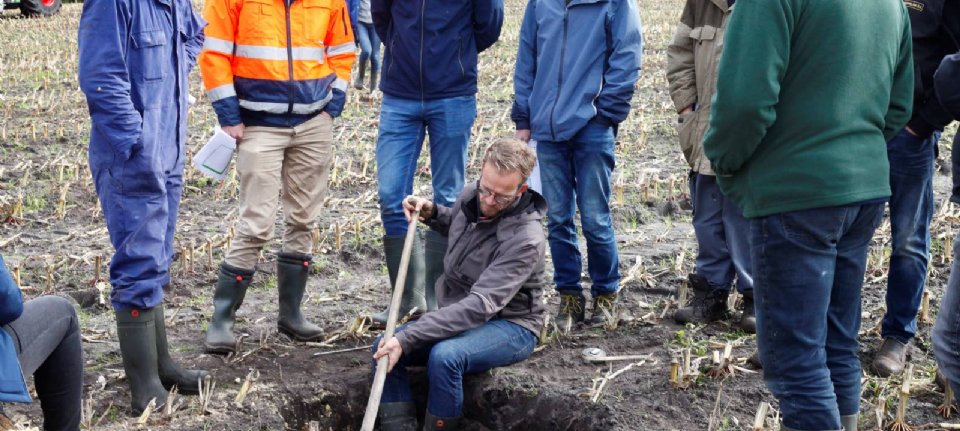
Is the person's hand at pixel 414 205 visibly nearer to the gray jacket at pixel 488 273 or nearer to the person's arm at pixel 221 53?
the gray jacket at pixel 488 273

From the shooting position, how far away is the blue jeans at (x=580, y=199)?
208 inches

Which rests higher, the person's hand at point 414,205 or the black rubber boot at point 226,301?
the person's hand at point 414,205

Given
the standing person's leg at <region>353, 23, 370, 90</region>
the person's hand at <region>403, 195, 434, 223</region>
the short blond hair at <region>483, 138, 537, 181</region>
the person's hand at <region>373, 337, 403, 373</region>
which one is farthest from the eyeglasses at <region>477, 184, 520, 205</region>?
the standing person's leg at <region>353, 23, 370, 90</region>

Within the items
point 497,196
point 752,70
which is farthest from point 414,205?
point 752,70

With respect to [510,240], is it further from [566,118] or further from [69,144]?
[69,144]

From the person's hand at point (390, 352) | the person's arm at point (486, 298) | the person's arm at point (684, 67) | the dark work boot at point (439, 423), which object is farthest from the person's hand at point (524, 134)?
the dark work boot at point (439, 423)

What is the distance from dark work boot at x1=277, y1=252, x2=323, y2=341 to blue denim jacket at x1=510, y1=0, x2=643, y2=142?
138cm

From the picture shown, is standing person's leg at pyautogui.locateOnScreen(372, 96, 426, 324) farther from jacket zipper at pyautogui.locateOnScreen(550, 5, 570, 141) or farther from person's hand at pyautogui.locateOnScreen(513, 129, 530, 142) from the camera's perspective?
jacket zipper at pyautogui.locateOnScreen(550, 5, 570, 141)

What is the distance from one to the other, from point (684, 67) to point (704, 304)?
122cm

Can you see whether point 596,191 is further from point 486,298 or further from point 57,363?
point 57,363

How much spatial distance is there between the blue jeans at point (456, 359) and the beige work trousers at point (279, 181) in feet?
3.04

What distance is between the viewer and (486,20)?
5.48m

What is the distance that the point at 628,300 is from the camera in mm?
5953

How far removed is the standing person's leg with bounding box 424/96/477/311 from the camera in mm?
5484
